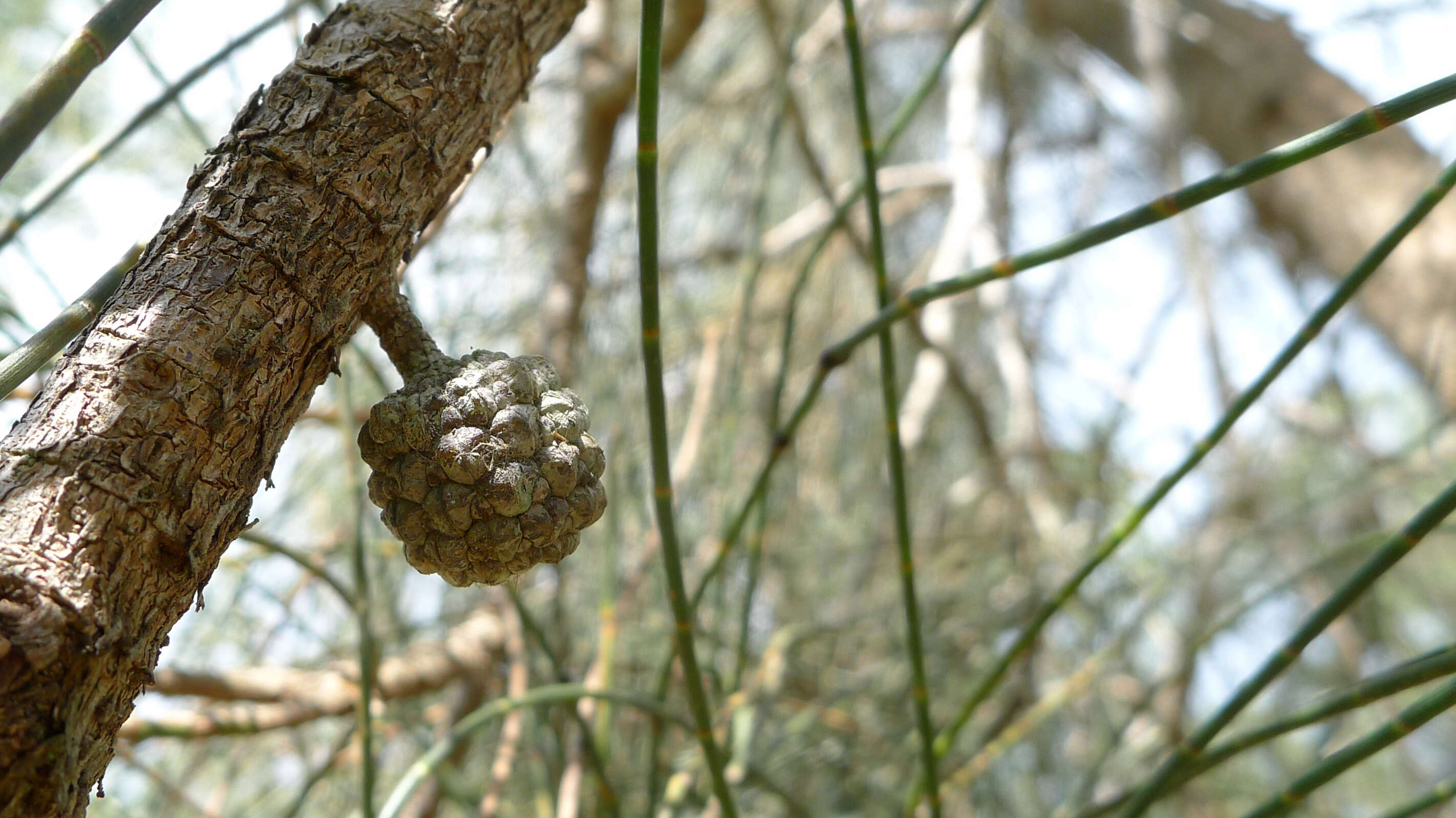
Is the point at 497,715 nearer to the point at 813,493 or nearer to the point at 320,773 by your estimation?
the point at 320,773

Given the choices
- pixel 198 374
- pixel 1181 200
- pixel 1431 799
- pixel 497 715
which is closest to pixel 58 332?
pixel 198 374

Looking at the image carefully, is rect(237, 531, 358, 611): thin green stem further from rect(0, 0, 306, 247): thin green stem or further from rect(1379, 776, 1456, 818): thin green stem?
rect(1379, 776, 1456, 818): thin green stem

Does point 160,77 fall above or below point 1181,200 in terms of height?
above

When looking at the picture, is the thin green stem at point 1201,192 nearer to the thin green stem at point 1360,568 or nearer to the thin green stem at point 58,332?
the thin green stem at point 1360,568

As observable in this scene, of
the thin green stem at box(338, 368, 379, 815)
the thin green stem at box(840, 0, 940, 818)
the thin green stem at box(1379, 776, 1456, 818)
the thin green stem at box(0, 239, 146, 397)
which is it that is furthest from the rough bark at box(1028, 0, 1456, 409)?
the thin green stem at box(0, 239, 146, 397)

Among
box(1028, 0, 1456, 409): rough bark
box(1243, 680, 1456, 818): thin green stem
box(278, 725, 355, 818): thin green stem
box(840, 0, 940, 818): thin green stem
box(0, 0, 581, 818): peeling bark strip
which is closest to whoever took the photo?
box(0, 0, 581, 818): peeling bark strip

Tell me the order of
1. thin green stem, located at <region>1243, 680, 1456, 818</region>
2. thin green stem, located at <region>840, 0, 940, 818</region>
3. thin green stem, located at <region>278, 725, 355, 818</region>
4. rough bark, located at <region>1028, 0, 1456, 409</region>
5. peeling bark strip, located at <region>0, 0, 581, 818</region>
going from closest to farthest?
1. peeling bark strip, located at <region>0, 0, 581, 818</region>
2. thin green stem, located at <region>1243, 680, 1456, 818</region>
3. thin green stem, located at <region>840, 0, 940, 818</region>
4. thin green stem, located at <region>278, 725, 355, 818</region>
5. rough bark, located at <region>1028, 0, 1456, 409</region>

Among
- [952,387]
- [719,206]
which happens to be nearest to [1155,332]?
[952,387]
